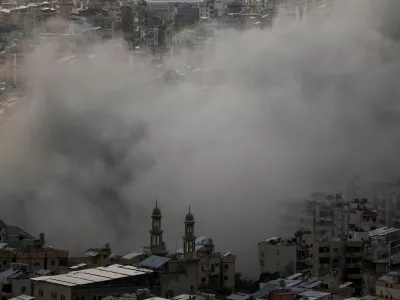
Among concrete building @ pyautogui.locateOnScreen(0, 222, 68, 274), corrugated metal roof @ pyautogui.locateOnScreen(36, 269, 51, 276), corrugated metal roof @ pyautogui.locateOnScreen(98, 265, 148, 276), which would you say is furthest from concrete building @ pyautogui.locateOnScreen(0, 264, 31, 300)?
concrete building @ pyautogui.locateOnScreen(0, 222, 68, 274)

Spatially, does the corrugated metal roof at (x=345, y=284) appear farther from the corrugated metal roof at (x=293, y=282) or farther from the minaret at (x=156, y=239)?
the minaret at (x=156, y=239)

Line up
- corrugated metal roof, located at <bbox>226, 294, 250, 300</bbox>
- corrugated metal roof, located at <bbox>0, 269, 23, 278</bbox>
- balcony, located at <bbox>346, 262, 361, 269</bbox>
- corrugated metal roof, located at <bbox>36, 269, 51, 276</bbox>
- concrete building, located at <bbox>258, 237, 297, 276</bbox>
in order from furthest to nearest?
concrete building, located at <bbox>258, 237, 297, 276</bbox> → balcony, located at <bbox>346, 262, 361, 269</bbox> → corrugated metal roof, located at <bbox>36, 269, 51, 276</bbox> → corrugated metal roof, located at <bbox>0, 269, 23, 278</bbox> → corrugated metal roof, located at <bbox>226, 294, 250, 300</bbox>

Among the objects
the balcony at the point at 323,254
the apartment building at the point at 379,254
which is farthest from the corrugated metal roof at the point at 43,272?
the apartment building at the point at 379,254

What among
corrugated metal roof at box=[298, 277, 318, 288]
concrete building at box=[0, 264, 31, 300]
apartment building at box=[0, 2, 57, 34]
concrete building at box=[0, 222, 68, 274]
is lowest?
apartment building at box=[0, 2, 57, 34]

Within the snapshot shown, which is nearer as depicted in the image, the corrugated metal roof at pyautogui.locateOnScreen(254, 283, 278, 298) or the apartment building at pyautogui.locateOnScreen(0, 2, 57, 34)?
the corrugated metal roof at pyautogui.locateOnScreen(254, 283, 278, 298)

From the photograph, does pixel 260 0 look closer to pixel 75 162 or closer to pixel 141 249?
pixel 75 162

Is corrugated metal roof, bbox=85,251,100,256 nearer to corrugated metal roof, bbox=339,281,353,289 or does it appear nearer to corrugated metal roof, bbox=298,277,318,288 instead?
corrugated metal roof, bbox=298,277,318,288

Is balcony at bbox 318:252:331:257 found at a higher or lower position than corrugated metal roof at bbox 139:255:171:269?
lower

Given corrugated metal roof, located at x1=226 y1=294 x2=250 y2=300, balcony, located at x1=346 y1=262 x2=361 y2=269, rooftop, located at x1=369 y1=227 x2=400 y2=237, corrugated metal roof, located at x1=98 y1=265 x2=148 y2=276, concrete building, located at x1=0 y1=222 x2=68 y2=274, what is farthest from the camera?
rooftop, located at x1=369 y1=227 x2=400 y2=237

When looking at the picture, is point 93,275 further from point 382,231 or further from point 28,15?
point 28,15
